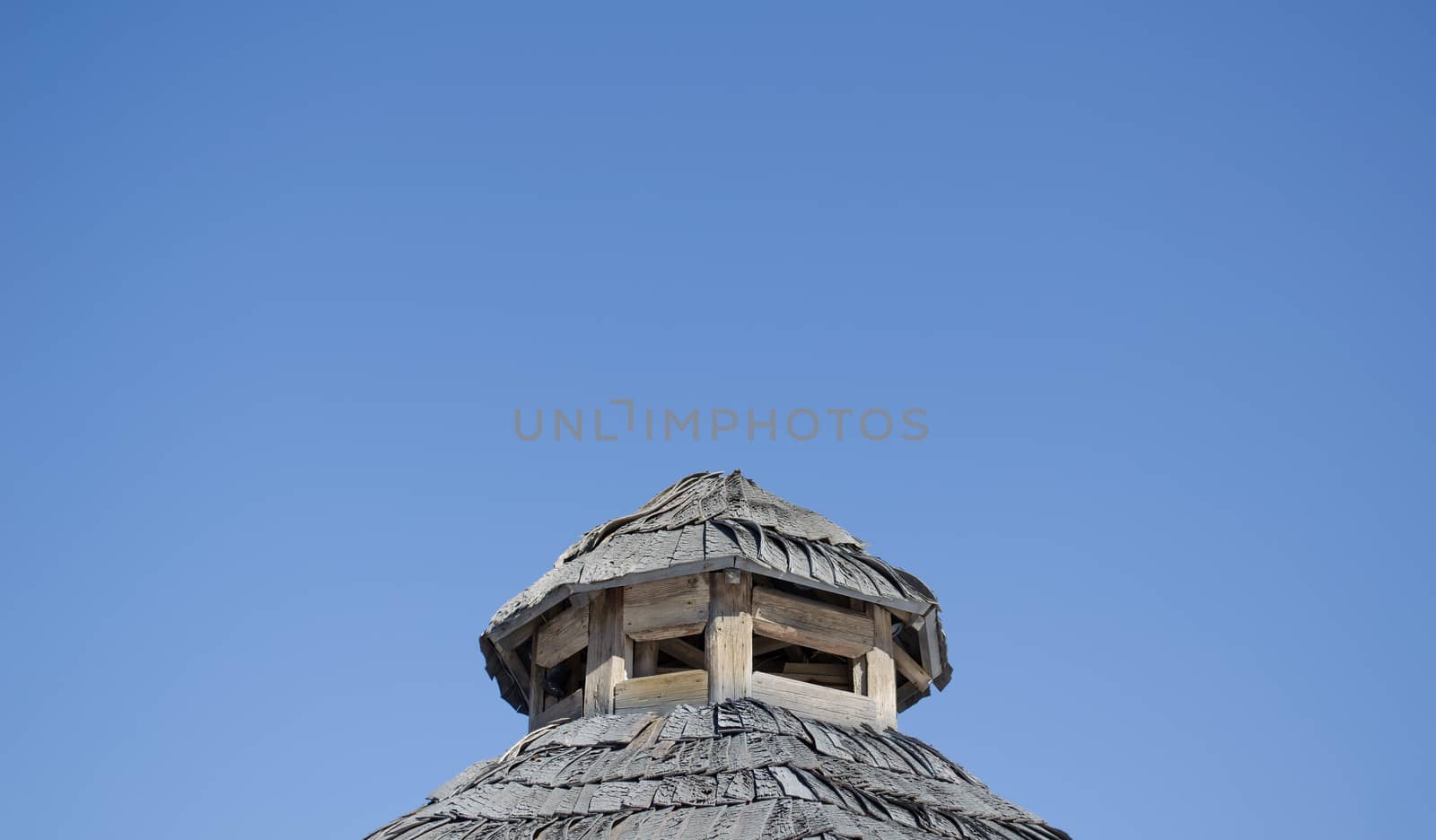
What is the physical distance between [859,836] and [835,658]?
508 cm

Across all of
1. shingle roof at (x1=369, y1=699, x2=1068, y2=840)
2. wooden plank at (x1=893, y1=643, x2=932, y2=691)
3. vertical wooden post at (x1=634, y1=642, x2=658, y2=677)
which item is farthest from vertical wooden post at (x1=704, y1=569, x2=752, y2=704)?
wooden plank at (x1=893, y1=643, x2=932, y2=691)

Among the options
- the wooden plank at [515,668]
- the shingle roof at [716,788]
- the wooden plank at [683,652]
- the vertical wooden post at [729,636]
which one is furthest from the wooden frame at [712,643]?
the wooden plank at [683,652]

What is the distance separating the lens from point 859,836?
507 inches

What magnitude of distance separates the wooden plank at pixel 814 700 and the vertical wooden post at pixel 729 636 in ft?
0.59

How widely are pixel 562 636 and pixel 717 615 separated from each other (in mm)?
1757

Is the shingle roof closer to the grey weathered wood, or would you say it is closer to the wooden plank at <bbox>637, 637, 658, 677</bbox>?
the wooden plank at <bbox>637, 637, 658, 677</bbox>

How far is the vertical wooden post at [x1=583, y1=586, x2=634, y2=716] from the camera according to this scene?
15.9 m

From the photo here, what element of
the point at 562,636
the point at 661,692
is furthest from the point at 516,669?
the point at 661,692

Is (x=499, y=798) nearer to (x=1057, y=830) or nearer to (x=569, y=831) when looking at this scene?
(x=569, y=831)

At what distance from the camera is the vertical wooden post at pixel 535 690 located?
1722 centimetres

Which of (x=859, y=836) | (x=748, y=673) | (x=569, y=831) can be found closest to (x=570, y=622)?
(x=748, y=673)

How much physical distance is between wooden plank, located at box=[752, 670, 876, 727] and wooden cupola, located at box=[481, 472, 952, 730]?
0.01m

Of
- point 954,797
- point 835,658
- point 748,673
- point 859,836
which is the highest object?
point 835,658

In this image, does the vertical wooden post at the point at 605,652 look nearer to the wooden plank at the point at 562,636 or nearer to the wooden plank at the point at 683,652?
the wooden plank at the point at 562,636
